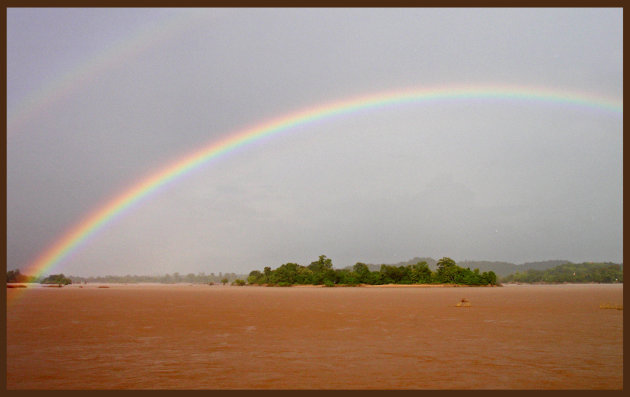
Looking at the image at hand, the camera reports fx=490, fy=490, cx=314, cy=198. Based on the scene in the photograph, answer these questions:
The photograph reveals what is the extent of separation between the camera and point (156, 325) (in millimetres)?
29812

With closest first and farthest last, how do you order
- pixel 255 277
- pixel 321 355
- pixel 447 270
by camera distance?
pixel 321 355 < pixel 447 270 < pixel 255 277

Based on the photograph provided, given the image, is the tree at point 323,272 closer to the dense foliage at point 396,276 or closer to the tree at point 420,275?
the dense foliage at point 396,276

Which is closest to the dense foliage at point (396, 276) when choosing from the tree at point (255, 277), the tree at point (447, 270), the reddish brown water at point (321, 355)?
the tree at point (447, 270)

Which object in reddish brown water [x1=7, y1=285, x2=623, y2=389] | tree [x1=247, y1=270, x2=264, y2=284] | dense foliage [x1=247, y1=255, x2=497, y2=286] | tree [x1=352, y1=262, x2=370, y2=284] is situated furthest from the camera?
tree [x1=247, y1=270, x2=264, y2=284]

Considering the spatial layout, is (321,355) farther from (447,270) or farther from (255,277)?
(255,277)

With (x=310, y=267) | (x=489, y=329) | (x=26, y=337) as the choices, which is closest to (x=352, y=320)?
(x=489, y=329)

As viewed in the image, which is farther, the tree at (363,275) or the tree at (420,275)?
the tree at (363,275)

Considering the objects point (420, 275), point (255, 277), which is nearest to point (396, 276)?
point (420, 275)

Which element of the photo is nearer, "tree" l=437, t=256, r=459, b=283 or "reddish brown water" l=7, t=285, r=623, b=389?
"reddish brown water" l=7, t=285, r=623, b=389

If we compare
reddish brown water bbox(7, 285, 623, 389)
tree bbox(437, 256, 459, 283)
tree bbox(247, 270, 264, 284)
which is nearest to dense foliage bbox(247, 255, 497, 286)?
tree bbox(437, 256, 459, 283)

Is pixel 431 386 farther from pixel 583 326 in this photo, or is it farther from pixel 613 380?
pixel 583 326

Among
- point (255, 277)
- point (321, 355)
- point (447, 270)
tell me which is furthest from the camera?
point (255, 277)

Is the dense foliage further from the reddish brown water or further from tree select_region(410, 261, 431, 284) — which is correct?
the reddish brown water

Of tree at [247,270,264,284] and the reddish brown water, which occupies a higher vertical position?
tree at [247,270,264,284]
